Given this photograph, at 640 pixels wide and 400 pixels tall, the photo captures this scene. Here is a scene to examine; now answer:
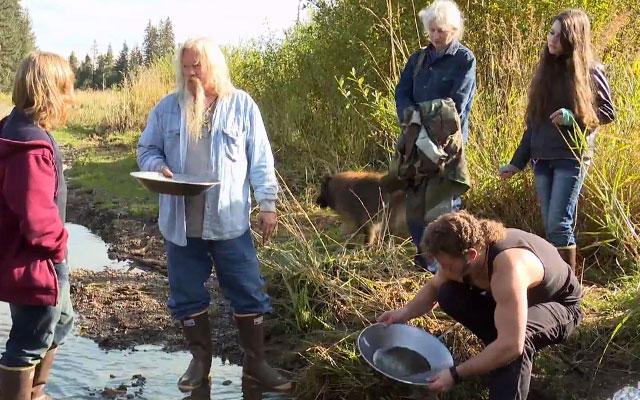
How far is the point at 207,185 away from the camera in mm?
3875

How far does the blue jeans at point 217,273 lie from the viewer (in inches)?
163

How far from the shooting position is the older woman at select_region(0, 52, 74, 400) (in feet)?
10.7

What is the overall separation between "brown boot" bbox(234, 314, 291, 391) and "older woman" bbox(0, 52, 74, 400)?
1101 millimetres

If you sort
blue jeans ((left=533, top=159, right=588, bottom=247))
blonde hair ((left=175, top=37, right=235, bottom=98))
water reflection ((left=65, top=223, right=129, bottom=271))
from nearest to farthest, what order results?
blonde hair ((left=175, top=37, right=235, bottom=98)) < blue jeans ((left=533, top=159, right=588, bottom=247)) < water reflection ((left=65, top=223, right=129, bottom=271))

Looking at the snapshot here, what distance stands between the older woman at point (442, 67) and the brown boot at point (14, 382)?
2.57 meters

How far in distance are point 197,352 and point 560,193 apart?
241 cm

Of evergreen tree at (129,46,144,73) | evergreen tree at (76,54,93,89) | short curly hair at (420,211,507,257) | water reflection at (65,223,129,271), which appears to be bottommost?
evergreen tree at (76,54,93,89)

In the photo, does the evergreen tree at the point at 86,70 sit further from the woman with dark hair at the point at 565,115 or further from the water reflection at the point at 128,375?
the woman with dark hair at the point at 565,115

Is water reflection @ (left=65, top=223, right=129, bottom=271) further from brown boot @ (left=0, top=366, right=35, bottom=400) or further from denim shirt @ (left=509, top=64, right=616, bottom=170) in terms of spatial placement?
denim shirt @ (left=509, top=64, right=616, bottom=170)

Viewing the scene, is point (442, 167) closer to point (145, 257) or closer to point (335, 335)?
point (335, 335)

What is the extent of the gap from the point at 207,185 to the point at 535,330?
5.59ft

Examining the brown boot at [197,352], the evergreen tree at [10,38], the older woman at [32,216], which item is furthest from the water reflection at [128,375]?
the evergreen tree at [10,38]

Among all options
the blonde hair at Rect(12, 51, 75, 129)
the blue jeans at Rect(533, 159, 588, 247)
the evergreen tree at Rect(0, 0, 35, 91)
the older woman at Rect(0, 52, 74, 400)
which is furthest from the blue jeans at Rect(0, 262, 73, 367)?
the evergreen tree at Rect(0, 0, 35, 91)

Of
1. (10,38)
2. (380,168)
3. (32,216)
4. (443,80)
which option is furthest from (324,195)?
(10,38)
